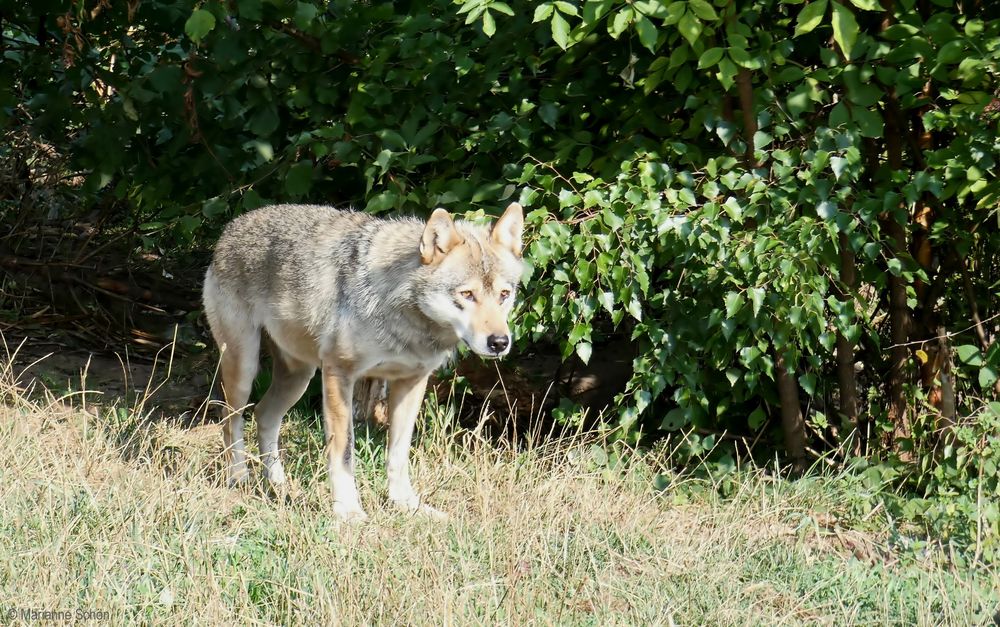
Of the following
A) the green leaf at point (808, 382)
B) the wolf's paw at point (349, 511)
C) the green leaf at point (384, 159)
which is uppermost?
the green leaf at point (384, 159)

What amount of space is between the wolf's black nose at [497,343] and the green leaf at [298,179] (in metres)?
1.91

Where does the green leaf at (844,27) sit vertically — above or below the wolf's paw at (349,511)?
above

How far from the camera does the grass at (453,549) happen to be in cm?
441

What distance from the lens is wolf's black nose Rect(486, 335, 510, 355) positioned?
540 cm

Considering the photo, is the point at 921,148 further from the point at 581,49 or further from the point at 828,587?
the point at 828,587

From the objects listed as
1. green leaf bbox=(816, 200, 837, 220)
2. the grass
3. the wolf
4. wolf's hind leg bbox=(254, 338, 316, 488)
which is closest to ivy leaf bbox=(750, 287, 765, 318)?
green leaf bbox=(816, 200, 837, 220)

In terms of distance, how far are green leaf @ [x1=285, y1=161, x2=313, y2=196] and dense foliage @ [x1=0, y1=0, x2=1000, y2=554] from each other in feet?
0.04

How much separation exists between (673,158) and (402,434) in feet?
7.13

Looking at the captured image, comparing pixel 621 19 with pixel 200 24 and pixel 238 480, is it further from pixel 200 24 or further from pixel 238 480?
pixel 238 480

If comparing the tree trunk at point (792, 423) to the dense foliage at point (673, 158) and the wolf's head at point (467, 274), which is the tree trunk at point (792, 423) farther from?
the wolf's head at point (467, 274)

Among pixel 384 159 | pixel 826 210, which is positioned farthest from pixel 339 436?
pixel 826 210

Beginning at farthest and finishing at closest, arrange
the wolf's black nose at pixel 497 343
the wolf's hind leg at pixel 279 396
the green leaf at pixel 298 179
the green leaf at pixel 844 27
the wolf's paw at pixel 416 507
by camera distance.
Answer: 1. the wolf's hind leg at pixel 279 396
2. the green leaf at pixel 298 179
3. the wolf's paw at pixel 416 507
4. the wolf's black nose at pixel 497 343
5. the green leaf at pixel 844 27

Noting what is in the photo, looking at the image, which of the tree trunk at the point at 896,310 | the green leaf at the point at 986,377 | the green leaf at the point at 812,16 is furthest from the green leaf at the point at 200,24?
the green leaf at the point at 986,377

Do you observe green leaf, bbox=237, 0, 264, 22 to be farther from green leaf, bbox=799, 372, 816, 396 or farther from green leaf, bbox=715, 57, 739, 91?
green leaf, bbox=799, 372, 816, 396
